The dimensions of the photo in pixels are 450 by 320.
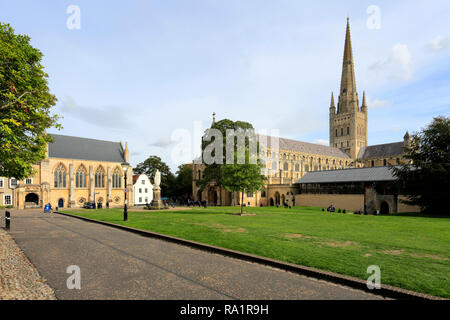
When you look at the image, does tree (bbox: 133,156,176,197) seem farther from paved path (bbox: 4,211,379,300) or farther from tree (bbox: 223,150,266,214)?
paved path (bbox: 4,211,379,300)

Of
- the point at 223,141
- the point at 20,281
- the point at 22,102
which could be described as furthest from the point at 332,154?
the point at 20,281

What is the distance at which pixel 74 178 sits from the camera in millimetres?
57125

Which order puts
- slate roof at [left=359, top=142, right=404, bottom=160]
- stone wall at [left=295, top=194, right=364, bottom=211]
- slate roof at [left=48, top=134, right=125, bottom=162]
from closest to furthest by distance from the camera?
stone wall at [left=295, top=194, right=364, bottom=211] → slate roof at [left=48, top=134, right=125, bottom=162] → slate roof at [left=359, top=142, right=404, bottom=160]

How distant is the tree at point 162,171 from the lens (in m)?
80.9

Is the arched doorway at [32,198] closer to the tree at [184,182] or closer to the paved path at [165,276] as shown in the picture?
the tree at [184,182]

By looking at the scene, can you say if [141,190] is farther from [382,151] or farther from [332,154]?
[382,151]

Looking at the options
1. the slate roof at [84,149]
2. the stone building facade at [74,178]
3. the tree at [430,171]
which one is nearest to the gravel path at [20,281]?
the tree at [430,171]

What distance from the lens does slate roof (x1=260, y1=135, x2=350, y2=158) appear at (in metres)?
77.7

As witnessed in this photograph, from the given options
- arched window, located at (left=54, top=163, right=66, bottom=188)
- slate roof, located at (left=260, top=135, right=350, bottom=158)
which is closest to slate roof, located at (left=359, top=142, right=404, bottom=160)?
slate roof, located at (left=260, top=135, right=350, bottom=158)

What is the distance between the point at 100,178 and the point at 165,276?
5991 cm

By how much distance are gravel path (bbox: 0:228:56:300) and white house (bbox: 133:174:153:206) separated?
63.4 meters
